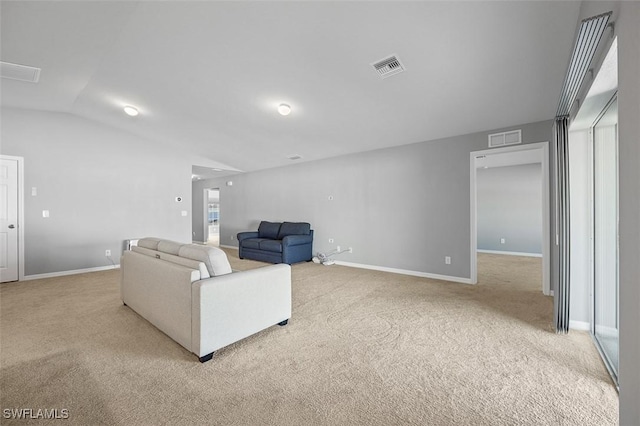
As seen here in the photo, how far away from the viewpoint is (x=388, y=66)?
A: 282 centimetres

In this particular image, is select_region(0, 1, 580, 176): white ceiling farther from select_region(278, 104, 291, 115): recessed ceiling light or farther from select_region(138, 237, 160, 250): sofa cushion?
select_region(138, 237, 160, 250): sofa cushion

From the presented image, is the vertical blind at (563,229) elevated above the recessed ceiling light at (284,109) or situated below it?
below

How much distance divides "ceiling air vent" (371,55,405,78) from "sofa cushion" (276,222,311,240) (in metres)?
3.71

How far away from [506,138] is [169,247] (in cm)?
451

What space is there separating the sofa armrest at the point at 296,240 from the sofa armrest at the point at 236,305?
2.85 meters

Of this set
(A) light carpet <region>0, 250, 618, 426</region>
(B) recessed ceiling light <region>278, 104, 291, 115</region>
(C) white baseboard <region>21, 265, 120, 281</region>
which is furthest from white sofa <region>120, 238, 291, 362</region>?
(C) white baseboard <region>21, 265, 120, 281</region>

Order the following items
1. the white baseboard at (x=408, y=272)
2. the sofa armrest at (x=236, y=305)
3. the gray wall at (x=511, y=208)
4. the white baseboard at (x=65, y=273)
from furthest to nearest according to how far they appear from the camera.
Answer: the gray wall at (x=511, y=208)
the white baseboard at (x=65, y=273)
the white baseboard at (x=408, y=272)
the sofa armrest at (x=236, y=305)

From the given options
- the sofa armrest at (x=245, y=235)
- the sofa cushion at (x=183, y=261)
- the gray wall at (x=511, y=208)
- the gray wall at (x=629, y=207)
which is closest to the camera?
the gray wall at (x=629, y=207)

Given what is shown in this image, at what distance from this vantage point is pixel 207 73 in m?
3.41

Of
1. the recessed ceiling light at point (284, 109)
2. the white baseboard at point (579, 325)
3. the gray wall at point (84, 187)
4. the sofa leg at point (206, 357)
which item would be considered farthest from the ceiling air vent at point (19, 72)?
the white baseboard at point (579, 325)

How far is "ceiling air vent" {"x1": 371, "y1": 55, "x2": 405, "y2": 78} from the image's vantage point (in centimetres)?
272

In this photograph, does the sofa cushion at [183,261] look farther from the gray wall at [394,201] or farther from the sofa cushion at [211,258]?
the gray wall at [394,201]

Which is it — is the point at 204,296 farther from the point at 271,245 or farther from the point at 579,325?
the point at 271,245

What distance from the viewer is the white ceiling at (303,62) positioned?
89.7 inches
